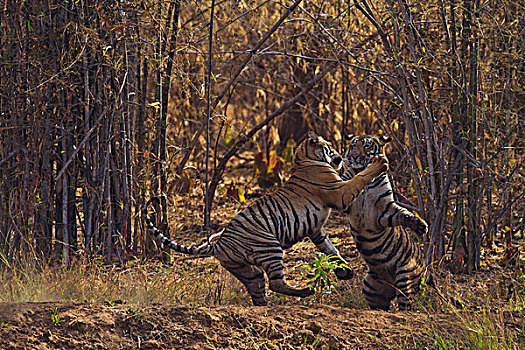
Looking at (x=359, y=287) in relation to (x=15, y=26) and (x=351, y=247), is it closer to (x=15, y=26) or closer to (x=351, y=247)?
(x=351, y=247)

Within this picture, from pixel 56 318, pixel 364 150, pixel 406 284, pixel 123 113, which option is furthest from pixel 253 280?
pixel 123 113

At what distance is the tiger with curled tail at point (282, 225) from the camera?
4.52m

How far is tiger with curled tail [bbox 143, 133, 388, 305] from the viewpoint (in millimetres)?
4516

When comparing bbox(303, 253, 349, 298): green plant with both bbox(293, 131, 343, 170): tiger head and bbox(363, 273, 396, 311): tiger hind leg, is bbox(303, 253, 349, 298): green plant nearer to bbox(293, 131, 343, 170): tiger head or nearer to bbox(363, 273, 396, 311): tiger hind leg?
bbox(363, 273, 396, 311): tiger hind leg

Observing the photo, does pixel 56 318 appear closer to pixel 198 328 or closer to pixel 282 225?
pixel 198 328

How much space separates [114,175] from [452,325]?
274 centimetres

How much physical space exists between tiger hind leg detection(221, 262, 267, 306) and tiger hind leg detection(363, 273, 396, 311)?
70 centimetres

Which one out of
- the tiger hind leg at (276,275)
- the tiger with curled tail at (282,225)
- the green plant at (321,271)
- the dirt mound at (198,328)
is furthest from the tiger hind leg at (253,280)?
the dirt mound at (198,328)

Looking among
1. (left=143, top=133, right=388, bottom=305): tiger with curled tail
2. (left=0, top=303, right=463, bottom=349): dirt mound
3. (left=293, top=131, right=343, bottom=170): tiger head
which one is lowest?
(left=0, top=303, right=463, bottom=349): dirt mound

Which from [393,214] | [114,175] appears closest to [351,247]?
[393,214]

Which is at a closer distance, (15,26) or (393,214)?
(393,214)

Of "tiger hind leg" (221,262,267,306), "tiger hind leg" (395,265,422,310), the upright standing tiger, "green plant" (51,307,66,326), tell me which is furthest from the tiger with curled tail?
"green plant" (51,307,66,326)

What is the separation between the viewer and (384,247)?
4.52 metres

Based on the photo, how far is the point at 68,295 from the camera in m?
4.50
